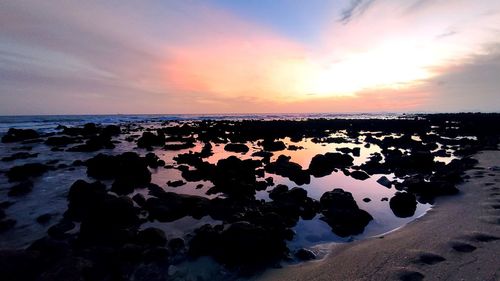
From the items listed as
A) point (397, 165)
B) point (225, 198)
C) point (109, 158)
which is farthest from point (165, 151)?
point (397, 165)

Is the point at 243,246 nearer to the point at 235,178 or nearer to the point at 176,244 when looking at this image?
the point at 176,244

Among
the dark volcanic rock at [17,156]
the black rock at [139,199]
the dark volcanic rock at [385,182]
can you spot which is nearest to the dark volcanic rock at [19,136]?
the dark volcanic rock at [17,156]

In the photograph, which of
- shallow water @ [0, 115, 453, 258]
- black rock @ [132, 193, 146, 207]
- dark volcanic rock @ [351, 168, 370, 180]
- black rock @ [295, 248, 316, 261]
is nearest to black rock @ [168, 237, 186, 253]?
shallow water @ [0, 115, 453, 258]

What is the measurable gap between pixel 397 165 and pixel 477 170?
425 centimetres

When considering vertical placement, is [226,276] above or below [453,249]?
below

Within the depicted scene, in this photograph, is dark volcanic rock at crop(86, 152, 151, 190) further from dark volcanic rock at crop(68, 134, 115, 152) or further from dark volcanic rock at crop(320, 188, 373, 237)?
dark volcanic rock at crop(68, 134, 115, 152)


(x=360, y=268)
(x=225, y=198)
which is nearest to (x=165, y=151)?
(x=225, y=198)

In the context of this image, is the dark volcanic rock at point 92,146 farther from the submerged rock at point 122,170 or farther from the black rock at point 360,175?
the black rock at point 360,175

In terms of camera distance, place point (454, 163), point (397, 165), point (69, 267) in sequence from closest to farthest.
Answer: point (69, 267)
point (454, 163)
point (397, 165)

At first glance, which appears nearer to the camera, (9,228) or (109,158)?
(9,228)

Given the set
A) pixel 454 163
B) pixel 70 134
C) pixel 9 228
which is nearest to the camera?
pixel 9 228

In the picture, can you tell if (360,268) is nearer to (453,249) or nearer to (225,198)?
(453,249)

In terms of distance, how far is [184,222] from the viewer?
9.97 m

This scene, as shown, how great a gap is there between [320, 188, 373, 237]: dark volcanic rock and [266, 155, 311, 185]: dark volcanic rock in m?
4.34
